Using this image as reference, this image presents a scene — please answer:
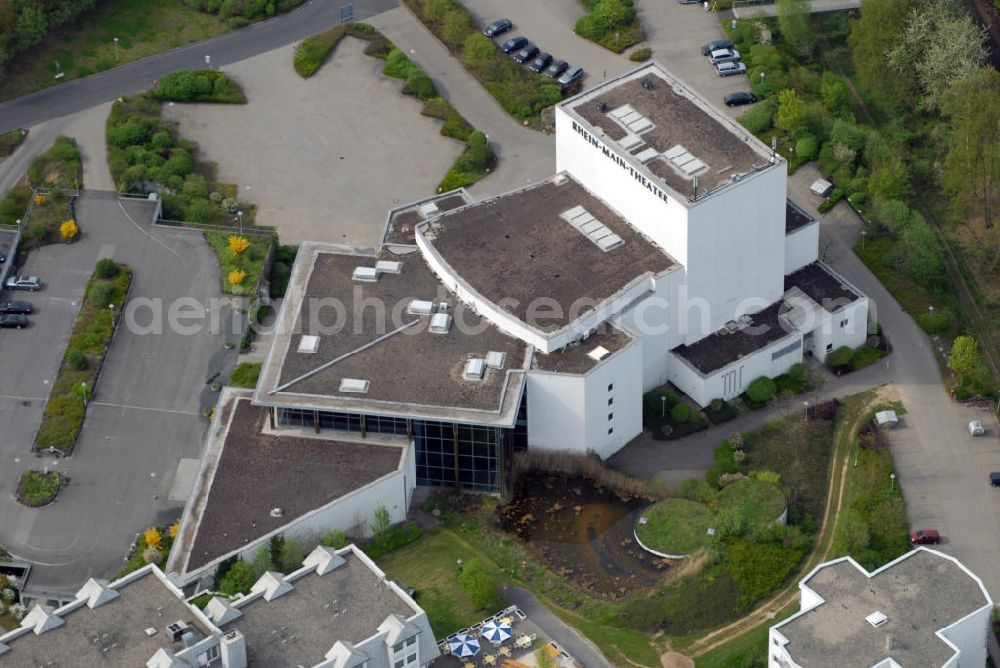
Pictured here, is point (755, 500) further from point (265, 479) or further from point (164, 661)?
point (164, 661)

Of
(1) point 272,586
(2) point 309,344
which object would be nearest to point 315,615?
(1) point 272,586

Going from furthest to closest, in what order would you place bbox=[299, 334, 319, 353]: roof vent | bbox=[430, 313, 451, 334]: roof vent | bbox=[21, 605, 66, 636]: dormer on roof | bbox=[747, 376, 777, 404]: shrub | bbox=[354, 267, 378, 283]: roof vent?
bbox=[354, 267, 378, 283]: roof vent, bbox=[747, 376, 777, 404]: shrub, bbox=[430, 313, 451, 334]: roof vent, bbox=[299, 334, 319, 353]: roof vent, bbox=[21, 605, 66, 636]: dormer on roof

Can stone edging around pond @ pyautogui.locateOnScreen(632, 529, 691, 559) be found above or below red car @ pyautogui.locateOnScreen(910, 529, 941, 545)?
above

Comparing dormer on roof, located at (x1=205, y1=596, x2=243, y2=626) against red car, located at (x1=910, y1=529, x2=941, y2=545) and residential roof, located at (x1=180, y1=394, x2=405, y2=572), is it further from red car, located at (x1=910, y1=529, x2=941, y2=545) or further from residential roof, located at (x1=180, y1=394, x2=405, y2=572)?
red car, located at (x1=910, y1=529, x2=941, y2=545)

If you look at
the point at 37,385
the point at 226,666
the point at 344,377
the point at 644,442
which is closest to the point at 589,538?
the point at 644,442

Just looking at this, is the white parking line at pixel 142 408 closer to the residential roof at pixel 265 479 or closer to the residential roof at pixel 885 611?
the residential roof at pixel 265 479

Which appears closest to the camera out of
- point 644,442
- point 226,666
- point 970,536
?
point 226,666

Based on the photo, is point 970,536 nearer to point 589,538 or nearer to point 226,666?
point 589,538

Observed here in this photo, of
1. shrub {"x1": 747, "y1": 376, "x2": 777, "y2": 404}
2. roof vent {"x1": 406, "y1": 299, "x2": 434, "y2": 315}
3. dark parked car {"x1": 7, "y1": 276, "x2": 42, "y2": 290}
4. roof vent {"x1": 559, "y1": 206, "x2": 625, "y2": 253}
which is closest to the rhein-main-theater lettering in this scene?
roof vent {"x1": 559, "y1": 206, "x2": 625, "y2": 253}
